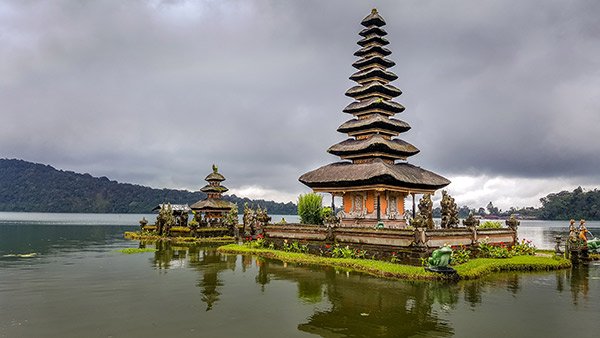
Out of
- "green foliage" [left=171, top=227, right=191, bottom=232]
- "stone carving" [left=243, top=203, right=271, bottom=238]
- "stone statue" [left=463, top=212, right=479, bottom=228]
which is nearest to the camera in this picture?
Answer: "stone statue" [left=463, top=212, right=479, bottom=228]

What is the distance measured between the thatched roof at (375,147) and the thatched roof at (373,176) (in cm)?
91

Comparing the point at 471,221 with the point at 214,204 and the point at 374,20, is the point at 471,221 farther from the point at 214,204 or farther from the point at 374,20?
the point at 214,204

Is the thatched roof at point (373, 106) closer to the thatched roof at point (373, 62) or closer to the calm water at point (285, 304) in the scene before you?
the thatched roof at point (373, 62)

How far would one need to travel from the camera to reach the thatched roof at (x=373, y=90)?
117 feet

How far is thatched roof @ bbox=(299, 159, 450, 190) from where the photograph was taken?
28156 millimetres

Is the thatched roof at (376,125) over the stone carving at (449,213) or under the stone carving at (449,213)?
over

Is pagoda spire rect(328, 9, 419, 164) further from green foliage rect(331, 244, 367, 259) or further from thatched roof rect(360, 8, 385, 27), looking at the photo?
green foliage rect(331, 244, 367, 259)

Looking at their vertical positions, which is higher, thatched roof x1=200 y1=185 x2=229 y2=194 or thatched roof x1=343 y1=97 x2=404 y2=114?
thatched roof x1=343 y1=97 x2=404 y2=114

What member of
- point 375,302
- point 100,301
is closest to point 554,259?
point 375,302

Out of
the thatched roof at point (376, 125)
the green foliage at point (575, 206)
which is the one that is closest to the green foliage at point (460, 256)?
the thatched roof at point (376, 125)

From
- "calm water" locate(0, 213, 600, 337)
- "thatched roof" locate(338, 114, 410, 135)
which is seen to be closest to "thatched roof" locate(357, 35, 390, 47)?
"thatched roof" locate(338, 114, 410, 135)

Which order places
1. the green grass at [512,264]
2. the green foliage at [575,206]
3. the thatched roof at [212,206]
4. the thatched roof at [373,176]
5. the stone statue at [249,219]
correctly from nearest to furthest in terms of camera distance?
the green grass at [512,264], the thatched roof at [373,176], the stone statue at [249,219], the thatched roof at [212,206], the green foliage at [575,206]

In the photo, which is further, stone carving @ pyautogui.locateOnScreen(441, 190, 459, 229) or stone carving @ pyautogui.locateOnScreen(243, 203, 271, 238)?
stone carving @ pyautogui.locateOnScreen(243, 203, 271, 238)

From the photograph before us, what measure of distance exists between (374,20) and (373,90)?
737cm
